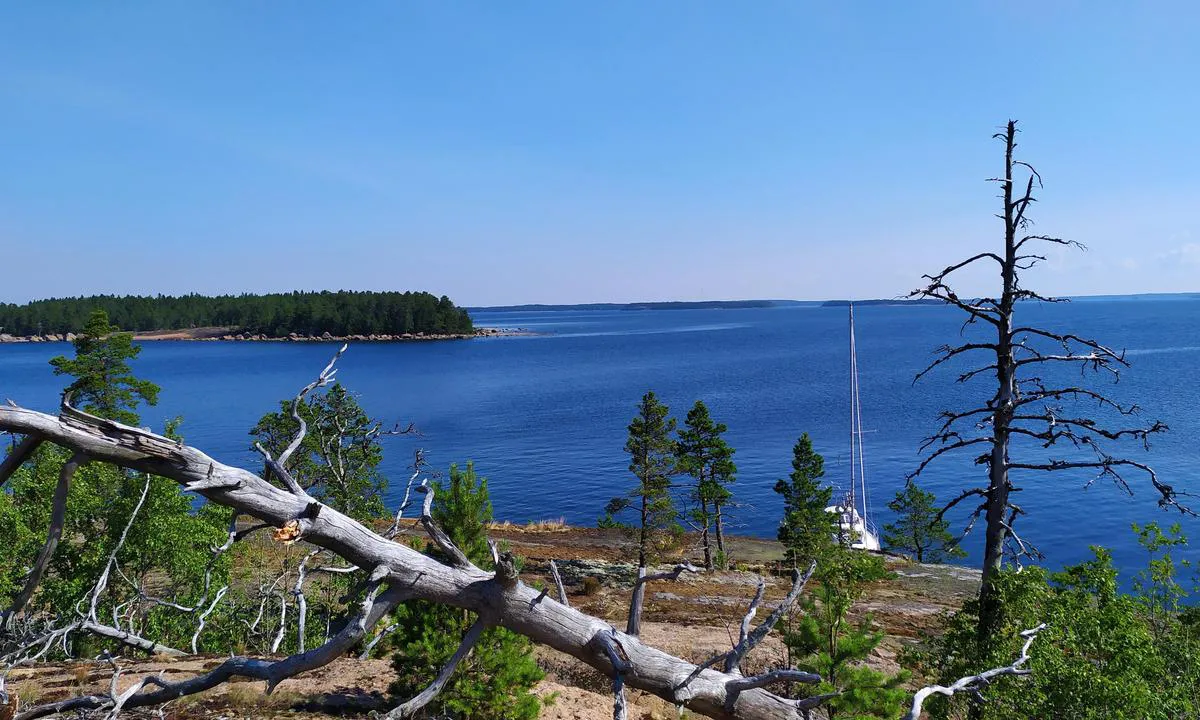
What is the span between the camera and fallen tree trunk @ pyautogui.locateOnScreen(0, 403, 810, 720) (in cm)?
376

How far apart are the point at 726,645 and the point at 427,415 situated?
58.4m

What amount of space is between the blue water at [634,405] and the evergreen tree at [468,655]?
2890 cm

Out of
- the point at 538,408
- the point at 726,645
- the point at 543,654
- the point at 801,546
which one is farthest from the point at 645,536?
the point at 538,408

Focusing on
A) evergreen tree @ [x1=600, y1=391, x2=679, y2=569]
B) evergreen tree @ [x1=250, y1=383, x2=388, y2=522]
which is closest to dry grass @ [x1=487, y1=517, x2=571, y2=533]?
evergreen tree @ [x1=250, y1=383, x2=388, y2=522]

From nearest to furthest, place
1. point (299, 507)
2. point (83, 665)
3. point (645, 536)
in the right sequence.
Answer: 1. point (299, 507)
2. point (83, 665)
3. point (645, 536)

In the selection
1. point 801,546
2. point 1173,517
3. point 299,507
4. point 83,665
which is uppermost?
point 299,507

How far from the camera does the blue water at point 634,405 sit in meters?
42.4

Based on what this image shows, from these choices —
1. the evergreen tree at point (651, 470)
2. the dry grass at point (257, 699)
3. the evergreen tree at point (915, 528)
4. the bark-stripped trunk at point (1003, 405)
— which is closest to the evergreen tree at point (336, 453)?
the evergreen tree at point (651, 470)

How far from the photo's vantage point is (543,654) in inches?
742

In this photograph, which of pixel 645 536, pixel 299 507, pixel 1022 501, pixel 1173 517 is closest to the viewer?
pixel 299 507

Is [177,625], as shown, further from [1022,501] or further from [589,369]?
[589,369]

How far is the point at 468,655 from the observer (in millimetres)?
10672

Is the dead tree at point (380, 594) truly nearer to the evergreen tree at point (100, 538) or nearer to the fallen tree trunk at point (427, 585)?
the fallen tree trunk at point (427, 585)

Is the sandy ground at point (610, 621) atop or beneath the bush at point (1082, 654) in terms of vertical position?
beneath
